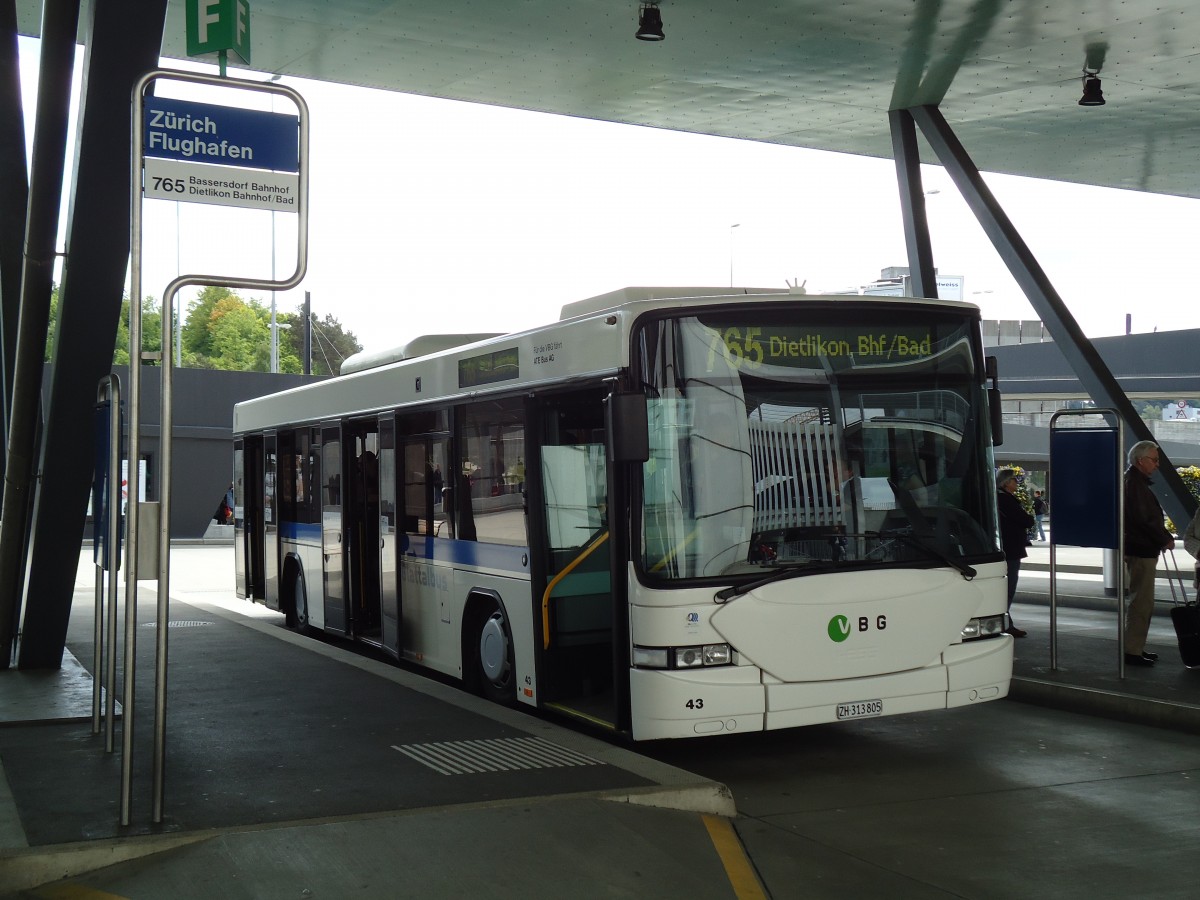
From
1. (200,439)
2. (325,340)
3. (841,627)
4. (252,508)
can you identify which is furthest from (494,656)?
(325,340)

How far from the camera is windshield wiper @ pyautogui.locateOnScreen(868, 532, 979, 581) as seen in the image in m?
8.12

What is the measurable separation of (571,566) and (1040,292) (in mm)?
8802

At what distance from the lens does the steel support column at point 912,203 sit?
603 inches

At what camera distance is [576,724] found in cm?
998

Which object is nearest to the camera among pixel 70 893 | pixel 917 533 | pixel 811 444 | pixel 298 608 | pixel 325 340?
pixel 70 893

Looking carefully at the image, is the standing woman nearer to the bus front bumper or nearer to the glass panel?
the bus front bumper

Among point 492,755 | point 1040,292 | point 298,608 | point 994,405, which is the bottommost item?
point 492,755

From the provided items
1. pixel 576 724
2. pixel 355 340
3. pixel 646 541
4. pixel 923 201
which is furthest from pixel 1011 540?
pixel 355 340

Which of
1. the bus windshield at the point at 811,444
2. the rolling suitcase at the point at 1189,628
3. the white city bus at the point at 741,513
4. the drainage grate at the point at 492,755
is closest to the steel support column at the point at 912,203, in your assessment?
the rolling suitcase at the point at 1189,628

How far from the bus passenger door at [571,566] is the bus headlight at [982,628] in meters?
2.32

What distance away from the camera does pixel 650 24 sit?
38.6ft

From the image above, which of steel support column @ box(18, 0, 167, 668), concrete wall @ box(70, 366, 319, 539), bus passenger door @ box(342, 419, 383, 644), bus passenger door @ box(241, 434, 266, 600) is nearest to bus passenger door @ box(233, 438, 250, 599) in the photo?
bus passenger door @ box(241, 434, 266, 600)

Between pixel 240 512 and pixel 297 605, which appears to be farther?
pixel 240 512

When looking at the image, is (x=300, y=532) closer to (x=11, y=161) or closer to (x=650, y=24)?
(x=11, y=161)
